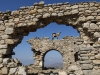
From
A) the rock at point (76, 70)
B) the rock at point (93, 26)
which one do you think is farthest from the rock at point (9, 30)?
the rock at point (93, 26)

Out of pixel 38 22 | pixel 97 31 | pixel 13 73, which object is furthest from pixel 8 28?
pixel 97 31

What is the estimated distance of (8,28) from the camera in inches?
212

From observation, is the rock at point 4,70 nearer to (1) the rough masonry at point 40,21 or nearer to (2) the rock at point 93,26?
(1) the rough masonry at point 40,21

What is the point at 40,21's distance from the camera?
5492 mm

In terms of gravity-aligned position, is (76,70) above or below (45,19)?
below

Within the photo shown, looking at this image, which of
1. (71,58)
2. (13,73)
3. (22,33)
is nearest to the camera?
(13,73)

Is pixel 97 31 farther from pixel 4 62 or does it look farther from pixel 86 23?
pixel 4 62

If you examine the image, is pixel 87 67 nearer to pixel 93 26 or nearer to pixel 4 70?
pixel 93 26

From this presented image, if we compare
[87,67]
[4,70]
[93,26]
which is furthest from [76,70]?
[4,70]

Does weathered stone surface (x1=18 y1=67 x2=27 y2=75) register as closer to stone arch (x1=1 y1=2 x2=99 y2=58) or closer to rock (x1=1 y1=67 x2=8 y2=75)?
rock (x1=1 y1=67 x2=8 y2=75)

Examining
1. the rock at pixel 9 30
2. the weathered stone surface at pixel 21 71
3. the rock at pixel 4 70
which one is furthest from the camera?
the rock at pixel 9 30

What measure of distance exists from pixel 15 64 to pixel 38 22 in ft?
5.55

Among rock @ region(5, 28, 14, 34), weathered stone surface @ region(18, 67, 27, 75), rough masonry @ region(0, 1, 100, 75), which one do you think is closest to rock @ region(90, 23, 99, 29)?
rough masonry @ region(0, 1, 100, 75)

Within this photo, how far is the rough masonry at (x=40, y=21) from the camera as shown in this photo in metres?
4.99
